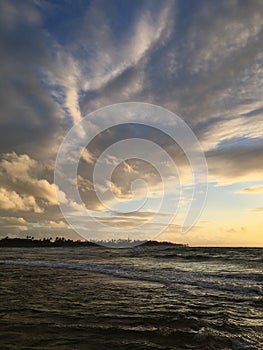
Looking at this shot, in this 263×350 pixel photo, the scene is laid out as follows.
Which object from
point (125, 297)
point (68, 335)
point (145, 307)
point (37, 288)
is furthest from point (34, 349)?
point (37, 288)

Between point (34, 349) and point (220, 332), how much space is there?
334 centimetres

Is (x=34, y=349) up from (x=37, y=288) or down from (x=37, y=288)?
down

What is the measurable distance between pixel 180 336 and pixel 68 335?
1912 millimetres

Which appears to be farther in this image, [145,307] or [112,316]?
[145,307]

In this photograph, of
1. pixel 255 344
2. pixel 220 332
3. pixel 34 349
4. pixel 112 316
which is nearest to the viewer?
pixel 34 349

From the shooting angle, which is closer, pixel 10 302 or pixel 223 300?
pixel 10 302

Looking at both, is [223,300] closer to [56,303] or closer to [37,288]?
[56,303]

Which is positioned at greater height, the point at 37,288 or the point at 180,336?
the point at 37,288

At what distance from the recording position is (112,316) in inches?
268

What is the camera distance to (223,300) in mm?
9664

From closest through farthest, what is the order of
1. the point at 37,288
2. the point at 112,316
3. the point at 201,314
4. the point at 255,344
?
the point at 255,344
the point at 112,316
the point at 201,314
the point at 37,288

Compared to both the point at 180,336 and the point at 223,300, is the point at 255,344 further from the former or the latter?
the point at 223,300

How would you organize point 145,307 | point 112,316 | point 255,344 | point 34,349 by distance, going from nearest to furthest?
point 34,349, point 255,344, point 112,316, point 145,307

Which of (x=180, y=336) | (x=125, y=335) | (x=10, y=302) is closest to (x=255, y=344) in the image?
(x=180, y=336)
